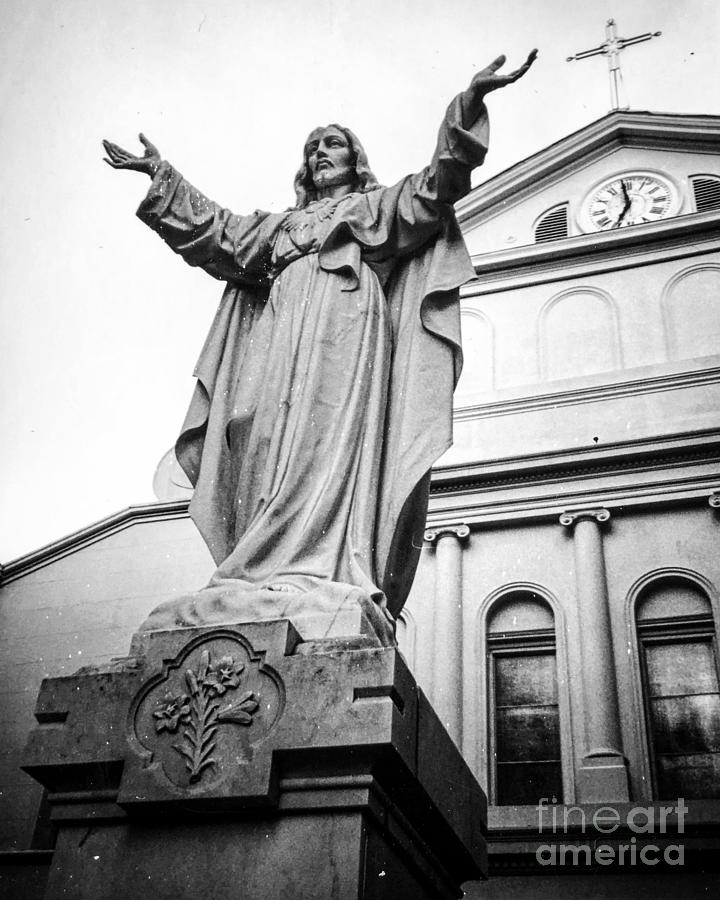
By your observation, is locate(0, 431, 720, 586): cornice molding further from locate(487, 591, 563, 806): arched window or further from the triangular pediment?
the triangular pediment

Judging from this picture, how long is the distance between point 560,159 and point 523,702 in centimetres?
1046

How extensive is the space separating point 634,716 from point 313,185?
29.8ft

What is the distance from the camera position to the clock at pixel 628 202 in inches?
714

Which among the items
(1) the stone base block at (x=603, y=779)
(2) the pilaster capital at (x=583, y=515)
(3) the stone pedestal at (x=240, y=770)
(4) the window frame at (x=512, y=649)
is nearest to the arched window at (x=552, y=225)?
(2) the pilaster capital at (x=583, y=515)

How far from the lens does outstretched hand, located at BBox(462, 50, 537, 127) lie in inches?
165

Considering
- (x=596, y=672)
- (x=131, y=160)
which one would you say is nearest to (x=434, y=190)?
(x=131, y=160)

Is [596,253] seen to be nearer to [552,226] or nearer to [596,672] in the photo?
[552,226]

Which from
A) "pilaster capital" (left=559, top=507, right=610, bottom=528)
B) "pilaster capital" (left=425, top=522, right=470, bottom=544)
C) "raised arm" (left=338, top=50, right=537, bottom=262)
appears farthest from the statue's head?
"pilaster capital" (left=425, top=522, right=470, bottom=544)

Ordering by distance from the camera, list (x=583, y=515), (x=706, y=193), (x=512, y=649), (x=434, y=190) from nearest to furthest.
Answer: (x=434, y=190) < (x=512, y=649) < (x=583, y=515) < (x=706, y=193)

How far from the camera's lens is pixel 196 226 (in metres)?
4.71

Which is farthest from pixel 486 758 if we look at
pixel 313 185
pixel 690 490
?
pixel 313 185

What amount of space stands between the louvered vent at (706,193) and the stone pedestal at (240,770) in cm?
1611

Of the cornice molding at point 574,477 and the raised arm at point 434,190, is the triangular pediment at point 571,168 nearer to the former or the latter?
the cornice molding at point 574,477

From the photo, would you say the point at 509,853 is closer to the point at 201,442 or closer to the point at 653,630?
the point at 653,630
